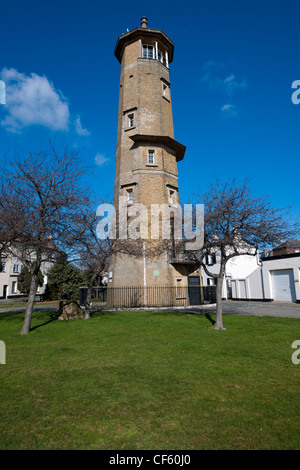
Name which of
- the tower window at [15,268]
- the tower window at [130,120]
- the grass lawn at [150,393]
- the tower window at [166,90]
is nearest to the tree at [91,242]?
the grass lawn at [150,393]

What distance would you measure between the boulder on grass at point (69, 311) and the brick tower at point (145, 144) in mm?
6729

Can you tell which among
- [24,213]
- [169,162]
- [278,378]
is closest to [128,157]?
[169,162]

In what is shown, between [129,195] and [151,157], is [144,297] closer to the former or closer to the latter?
[129,195]

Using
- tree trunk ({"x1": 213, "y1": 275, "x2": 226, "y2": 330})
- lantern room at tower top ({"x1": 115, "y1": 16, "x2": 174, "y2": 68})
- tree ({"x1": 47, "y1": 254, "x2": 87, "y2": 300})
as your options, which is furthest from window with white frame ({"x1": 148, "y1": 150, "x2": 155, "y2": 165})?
tree ({"x1": 47, "y1": 254, "x2": 87, "y2": 300})

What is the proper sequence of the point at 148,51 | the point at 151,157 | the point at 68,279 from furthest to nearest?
the point at 68,279
the point at 148,51
the point at 151,157

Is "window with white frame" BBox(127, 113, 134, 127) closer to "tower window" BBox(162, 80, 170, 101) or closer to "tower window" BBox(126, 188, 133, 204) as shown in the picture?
"tower window" BBox(162, 80, 170, 101)

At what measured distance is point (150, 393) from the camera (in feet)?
17.4

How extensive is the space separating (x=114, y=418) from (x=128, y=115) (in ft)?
88.9

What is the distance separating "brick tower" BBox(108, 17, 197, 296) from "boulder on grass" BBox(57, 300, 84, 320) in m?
6.73

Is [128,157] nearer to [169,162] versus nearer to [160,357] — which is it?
[169,162]

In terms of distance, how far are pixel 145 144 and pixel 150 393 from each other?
913 inches

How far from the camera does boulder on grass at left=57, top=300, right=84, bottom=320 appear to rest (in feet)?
53.0

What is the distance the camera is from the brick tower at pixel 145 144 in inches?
917

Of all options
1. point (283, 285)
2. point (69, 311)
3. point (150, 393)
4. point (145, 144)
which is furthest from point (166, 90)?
point (150, 393)
